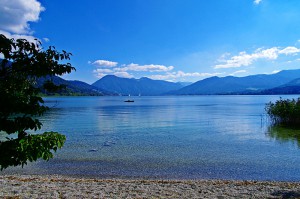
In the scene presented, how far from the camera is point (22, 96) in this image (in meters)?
7.31

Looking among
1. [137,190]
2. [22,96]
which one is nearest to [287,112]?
[137,190]

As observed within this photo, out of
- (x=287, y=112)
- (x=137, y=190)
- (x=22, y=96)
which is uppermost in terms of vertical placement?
(x=22, y=96)

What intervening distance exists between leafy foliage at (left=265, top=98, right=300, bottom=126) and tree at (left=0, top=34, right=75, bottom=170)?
50.5 meters

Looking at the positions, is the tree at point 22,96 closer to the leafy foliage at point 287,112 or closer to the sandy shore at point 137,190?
the sandy shore at point 137,190

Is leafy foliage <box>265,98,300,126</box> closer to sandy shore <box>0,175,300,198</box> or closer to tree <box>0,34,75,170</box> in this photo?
sandy shore <box>0,175,300,198</box>

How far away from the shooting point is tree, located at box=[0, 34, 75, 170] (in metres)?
7.07

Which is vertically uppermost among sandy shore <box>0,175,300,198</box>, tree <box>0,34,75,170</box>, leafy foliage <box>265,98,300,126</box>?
tree <box>0,34,75,170</box>

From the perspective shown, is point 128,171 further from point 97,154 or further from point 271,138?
point 271,138

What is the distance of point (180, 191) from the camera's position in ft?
45.3

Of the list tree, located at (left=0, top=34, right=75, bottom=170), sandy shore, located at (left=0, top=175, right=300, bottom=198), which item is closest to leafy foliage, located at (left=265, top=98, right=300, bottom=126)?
sandy shore, located at (left=0, top=175, right=300, bottom=198)

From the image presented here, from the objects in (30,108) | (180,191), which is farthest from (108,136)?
(30,108)

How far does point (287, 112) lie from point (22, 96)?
172 feet

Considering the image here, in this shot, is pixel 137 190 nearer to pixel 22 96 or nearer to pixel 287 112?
pixel 22 96

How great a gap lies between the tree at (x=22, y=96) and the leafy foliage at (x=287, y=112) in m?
50.5
